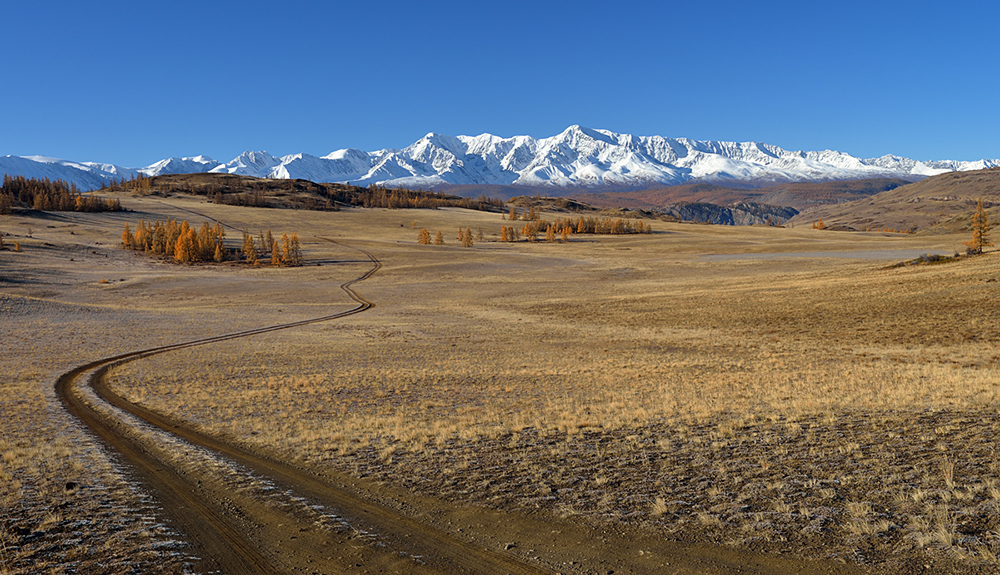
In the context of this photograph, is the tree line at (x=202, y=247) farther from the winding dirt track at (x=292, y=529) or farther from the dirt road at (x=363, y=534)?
the dirt road at (x=363, y=534)

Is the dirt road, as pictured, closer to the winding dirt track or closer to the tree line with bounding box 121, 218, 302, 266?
the winding dirt track

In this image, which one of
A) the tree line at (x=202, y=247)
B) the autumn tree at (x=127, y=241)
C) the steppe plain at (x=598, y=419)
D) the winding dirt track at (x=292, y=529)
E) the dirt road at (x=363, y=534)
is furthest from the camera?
the autumn tree at (x=127, y=241)

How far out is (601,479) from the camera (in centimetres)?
1216

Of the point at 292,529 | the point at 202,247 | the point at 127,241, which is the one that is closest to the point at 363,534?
the point at 292,529

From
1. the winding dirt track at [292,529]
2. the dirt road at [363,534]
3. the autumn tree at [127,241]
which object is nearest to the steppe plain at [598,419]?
the dirt road at [363,534]

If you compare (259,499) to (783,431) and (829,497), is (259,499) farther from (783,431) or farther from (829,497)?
(783,431)

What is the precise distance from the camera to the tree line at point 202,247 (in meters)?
117

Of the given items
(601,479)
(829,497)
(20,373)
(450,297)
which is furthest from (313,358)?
(450,297)

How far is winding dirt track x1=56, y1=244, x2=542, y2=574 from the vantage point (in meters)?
9.08

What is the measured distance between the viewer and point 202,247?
122062 millimetres

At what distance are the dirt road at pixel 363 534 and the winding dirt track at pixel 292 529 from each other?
18mm

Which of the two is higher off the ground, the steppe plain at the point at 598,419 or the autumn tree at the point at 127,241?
the autumn tree at the point at 127,241

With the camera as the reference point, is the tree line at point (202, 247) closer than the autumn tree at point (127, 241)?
Yes

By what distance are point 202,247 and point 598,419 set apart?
12370cm
